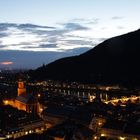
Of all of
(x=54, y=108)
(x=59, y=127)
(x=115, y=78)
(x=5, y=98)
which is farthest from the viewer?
(x=115, y=78)

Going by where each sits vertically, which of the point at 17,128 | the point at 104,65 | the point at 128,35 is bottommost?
the point at 17,128

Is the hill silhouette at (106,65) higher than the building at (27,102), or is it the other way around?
the hill silhouette at (106,65)

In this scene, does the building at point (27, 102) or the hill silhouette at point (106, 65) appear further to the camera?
the hill silhouette at point (106, 65)

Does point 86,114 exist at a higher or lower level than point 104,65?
lower

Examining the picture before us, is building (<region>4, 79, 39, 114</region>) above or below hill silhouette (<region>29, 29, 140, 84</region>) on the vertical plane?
below

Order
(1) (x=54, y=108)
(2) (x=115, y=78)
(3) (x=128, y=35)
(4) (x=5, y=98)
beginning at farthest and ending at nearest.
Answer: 1. (3) (x=128, y=35)
2. (2) (x=115, y=78)
3. (4) (x=5, y=98)
4. (1) (x=54, y=108)

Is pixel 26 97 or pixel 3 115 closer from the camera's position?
pixel 3 115

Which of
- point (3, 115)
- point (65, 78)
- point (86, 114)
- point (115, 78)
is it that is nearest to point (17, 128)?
point (3, 115)

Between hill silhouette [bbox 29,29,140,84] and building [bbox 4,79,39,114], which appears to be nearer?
building [bbox 4,79,39,114]

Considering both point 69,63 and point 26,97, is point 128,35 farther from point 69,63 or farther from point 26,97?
point 26,97
